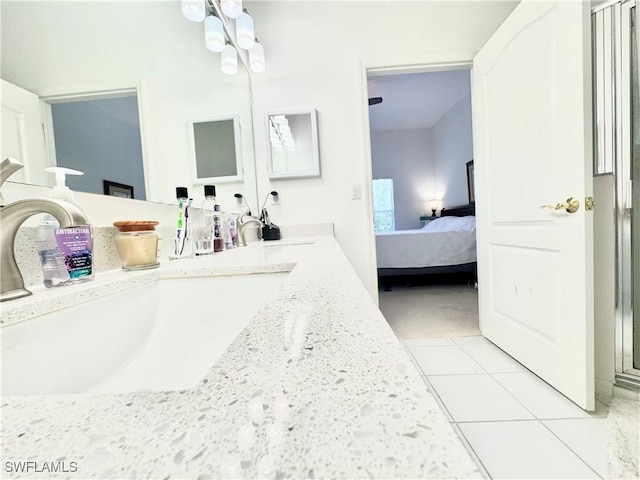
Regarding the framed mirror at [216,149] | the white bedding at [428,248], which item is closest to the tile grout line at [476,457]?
the framed mirror at [216,149]

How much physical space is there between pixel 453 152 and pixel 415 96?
124 cm

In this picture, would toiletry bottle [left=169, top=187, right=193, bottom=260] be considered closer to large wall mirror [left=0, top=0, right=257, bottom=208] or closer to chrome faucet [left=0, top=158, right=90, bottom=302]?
large wall mirror [left=0, top=0, right=257, bottom=208]

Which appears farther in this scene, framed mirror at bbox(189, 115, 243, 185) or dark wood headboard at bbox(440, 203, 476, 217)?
dark wood headboard at bbox(440, 203, 476, 217)

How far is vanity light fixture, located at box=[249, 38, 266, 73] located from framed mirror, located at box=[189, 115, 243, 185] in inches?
13.7

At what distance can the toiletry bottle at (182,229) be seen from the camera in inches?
37.6

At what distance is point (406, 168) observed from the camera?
229 inches

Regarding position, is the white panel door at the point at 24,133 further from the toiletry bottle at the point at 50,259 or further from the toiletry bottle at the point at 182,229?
the toiletry bottle at the point at 182,229

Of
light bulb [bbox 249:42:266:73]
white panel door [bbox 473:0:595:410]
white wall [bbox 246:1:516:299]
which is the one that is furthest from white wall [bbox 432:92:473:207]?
light bulb [bbox 249:42:266:73]

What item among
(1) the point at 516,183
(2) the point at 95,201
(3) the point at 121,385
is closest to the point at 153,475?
(3) the point at 121,385

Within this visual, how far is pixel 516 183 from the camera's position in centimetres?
151

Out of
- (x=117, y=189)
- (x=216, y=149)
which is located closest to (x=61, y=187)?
(x=117, y=189)

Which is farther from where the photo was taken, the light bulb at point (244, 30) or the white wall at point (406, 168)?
the white wall at point (406, 168)

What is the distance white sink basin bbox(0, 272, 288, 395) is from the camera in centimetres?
41

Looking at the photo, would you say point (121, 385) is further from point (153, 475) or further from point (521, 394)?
point (521, 394)
